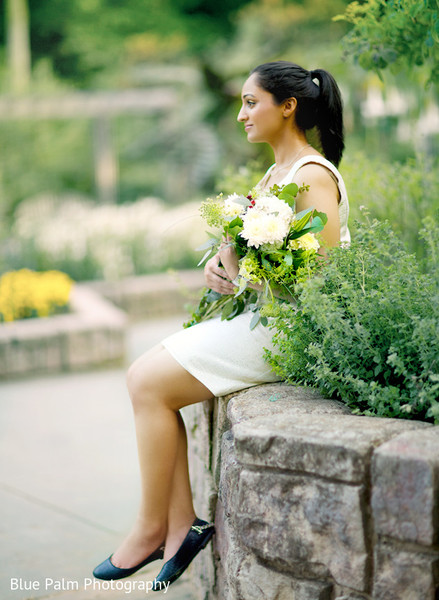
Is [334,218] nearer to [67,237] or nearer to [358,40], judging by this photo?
[358,40]

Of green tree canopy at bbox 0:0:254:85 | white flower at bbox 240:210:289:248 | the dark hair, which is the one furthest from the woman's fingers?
green tree canopy at bbox 0:0:254:85

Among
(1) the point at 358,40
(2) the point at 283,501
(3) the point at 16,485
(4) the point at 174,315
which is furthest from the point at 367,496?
(4) the point at 174,315

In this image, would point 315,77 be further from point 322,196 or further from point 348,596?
point 348,596

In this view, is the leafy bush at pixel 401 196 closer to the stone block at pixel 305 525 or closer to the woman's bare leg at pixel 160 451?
the woman's bare leg at pixel 160 451

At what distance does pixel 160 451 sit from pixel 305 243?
0.82 m

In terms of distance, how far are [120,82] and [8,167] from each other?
15.8 feet

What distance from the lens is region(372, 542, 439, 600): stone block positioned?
1690 mm

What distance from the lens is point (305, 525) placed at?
1875 mm

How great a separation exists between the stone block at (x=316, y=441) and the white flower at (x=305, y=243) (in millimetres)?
564

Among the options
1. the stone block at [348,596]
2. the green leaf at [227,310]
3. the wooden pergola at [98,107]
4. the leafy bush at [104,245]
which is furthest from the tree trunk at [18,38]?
→ the stone block at [348,596]

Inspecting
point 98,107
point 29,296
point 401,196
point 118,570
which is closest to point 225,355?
point 118,570

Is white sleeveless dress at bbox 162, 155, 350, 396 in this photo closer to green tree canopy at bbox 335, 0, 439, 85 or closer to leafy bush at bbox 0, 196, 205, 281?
green tree canopy at bbox 335, 0, 439, 85

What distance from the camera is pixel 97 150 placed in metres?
12.9

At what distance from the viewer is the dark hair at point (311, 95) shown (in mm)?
2713
